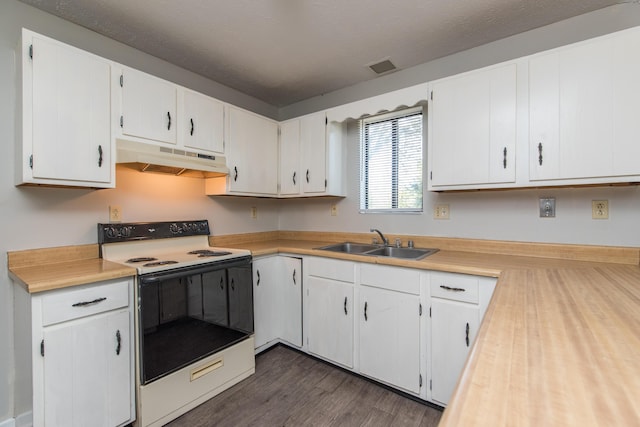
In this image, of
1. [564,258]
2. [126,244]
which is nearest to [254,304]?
[126,244]

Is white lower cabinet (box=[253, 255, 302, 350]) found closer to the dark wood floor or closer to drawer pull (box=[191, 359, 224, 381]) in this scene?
the dark wood floor

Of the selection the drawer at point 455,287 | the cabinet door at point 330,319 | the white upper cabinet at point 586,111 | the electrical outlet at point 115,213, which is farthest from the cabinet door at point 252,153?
the white upper cabinet at point 586,111

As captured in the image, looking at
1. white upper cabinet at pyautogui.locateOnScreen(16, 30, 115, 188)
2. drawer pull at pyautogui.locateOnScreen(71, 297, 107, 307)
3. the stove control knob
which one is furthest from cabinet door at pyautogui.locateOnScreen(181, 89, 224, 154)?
drawer pull at pyautogui.locateOnScreen(71, 297, 107, 307)

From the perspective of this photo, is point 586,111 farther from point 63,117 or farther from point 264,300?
point 63,117

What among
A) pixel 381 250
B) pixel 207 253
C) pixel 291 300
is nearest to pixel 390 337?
pixel 381 250

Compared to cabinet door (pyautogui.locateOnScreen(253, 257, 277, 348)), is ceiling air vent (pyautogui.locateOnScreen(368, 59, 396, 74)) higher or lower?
higher

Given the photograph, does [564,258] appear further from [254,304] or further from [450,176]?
[254,304]

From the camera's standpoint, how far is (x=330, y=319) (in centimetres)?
235

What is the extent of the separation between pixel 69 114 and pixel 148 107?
454 mm

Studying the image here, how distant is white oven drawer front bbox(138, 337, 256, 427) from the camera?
5.63 ft

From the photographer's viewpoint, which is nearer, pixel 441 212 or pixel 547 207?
pixel 547 207

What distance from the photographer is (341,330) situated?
229 cm

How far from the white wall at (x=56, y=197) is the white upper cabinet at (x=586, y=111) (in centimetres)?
261

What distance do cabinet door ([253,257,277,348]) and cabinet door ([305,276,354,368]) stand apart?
329 mm
